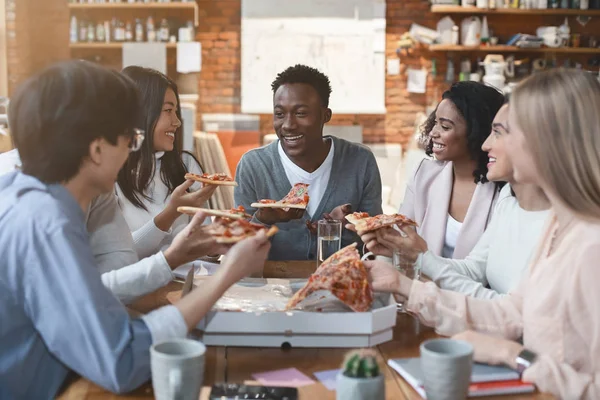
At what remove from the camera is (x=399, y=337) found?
69.2 inches

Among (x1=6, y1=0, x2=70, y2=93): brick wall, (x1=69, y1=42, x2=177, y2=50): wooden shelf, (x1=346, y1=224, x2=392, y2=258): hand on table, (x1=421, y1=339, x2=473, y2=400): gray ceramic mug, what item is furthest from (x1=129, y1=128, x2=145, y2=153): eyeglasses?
(x1=69, y1=42, x2=177, y2=50): wooden shelf

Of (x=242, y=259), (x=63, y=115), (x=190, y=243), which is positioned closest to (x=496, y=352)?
(x=242, y=259)

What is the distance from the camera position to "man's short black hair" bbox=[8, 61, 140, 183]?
56.6 inches

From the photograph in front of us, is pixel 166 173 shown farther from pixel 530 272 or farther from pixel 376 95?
pixel 376 95

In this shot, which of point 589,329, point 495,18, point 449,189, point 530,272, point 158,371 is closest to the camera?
point 158,371

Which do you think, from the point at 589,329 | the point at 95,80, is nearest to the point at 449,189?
the point at 589,329

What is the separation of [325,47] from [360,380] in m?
6.84

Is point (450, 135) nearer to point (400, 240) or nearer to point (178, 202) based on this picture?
point (400, 240)

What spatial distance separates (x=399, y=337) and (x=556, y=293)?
40 cm

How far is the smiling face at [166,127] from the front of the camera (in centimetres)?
302

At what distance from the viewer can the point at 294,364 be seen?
155 centimetres

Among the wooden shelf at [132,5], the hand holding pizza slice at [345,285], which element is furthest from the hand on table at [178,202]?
the wooden shelf at [132,5]

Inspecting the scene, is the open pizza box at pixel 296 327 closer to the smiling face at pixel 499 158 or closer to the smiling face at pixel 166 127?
the smiling face at pixel 499 158

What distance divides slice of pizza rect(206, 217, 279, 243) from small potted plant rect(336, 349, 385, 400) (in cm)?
60
